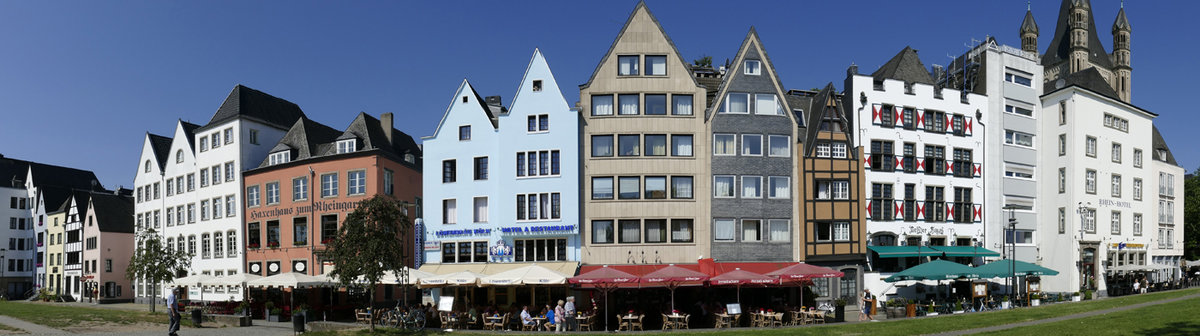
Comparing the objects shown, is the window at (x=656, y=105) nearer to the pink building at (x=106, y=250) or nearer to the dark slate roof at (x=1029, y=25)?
the pink building at (x=106, y=250)

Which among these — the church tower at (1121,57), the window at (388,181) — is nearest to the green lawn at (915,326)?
the window at (388,181)

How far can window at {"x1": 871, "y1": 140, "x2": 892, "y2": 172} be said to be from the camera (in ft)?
148

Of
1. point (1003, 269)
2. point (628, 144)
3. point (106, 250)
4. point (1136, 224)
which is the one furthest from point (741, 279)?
point (106, 250)

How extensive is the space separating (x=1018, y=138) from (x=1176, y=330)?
98.9 feet

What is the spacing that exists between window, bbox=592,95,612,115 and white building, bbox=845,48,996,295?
14.2m

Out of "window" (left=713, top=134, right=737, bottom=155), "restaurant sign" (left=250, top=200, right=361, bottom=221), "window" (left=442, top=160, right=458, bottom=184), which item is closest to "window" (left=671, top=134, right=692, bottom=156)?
"window" (left=713, top=134, right=737, bottom=155)

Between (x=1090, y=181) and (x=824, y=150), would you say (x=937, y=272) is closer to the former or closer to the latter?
(x=824, y=150)

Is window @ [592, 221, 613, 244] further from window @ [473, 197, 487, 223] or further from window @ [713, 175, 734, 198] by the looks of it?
window @ [473, 197, 487, 223]

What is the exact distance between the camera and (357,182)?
47.2m

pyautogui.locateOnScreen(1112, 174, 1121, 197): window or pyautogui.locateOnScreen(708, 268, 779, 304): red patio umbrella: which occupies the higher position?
pyautogui.locateOnScreen(1112, 174, 1121, 197): window

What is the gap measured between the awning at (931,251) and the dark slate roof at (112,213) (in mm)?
66772

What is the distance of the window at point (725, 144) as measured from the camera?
40.9 meters

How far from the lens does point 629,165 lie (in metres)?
40.5

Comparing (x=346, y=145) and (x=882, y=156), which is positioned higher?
(x=346, y=145)
